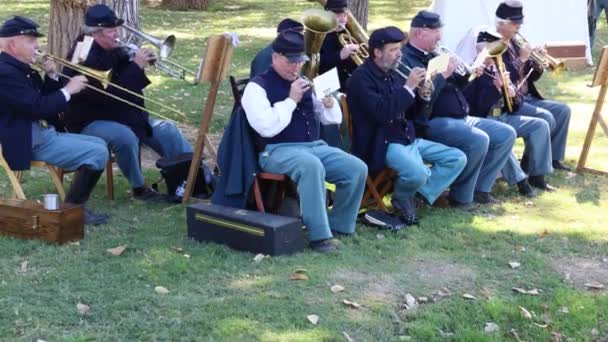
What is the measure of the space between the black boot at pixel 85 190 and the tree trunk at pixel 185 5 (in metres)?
13.3

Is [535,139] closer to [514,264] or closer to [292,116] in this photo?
[514,264]

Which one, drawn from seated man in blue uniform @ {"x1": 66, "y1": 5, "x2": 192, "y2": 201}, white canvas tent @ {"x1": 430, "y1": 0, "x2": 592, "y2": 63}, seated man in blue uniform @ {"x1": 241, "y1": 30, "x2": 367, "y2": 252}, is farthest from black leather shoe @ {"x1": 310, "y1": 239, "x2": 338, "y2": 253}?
white canvas tent @ {"x1": 430, "y1": 0, "x2": 592, "y2": 63}

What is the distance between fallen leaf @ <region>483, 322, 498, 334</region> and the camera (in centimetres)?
452

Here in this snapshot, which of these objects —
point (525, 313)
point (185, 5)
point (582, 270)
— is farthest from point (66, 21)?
point (185, 5)

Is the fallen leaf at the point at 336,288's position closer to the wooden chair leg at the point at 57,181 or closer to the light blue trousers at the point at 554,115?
the wooden chair leg at the point at 57,181

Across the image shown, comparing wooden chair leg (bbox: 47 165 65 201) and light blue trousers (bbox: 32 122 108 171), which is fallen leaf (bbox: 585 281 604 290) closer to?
light blue trousers (bbox: 32 122 108 171)

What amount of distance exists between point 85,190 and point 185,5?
13370 mm

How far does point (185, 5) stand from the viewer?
61.8 feet

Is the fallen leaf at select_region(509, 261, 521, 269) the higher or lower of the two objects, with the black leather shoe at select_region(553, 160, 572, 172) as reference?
higher

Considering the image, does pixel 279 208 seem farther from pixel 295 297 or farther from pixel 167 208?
pixel 295 297

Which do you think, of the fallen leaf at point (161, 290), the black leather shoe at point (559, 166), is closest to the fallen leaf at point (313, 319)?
the fallen leaf at point (161, 290)

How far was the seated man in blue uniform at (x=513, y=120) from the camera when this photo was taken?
22.8 feet

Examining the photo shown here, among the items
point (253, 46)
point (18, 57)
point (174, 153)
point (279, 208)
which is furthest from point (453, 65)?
point (253, 46)

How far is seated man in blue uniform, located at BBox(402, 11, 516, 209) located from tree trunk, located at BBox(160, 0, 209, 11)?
12.9 metres
